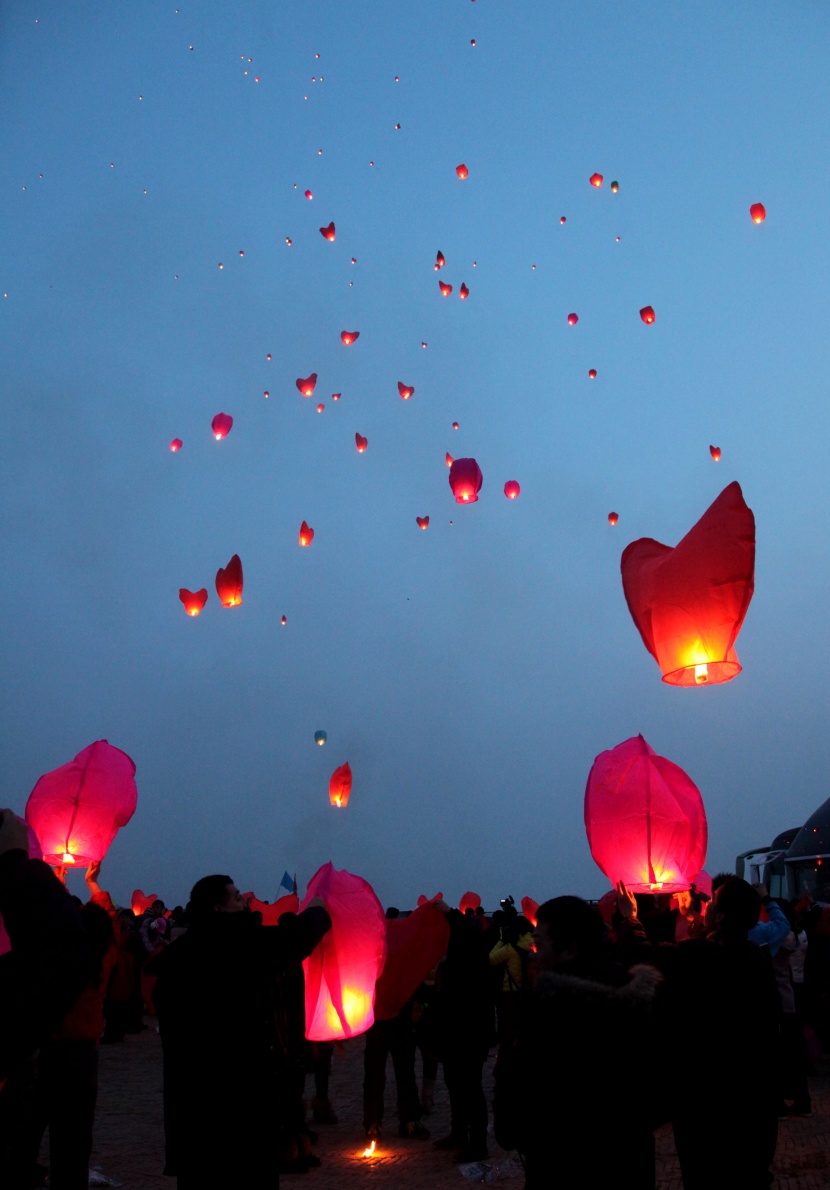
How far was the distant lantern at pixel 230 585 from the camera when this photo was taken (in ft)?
36.1

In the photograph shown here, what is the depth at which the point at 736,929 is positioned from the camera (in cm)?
308

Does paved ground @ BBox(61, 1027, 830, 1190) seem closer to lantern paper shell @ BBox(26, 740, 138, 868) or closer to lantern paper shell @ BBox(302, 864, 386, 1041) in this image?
lantern paper shell @ BBox(302, 864, 386, 1041)

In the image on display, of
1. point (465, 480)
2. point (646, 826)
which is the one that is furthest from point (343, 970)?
point (465, 480)

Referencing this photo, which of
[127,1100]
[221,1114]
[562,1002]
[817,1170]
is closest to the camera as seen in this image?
[562,1002]

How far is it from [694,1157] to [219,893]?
5.63ft

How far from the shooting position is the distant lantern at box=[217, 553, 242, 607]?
36.1 feet

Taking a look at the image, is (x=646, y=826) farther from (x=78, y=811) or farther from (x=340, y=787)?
(x=340, y=787)

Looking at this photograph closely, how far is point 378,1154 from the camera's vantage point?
20.4 feet

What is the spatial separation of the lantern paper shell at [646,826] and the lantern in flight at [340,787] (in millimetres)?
7968

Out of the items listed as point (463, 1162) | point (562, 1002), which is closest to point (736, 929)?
point (562, 1002)

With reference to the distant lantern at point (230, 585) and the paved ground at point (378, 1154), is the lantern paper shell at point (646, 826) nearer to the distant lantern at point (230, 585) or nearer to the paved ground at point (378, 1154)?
the paved ground at point (378, 1154)

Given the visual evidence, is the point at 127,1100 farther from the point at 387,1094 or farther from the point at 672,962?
the point at 672,962

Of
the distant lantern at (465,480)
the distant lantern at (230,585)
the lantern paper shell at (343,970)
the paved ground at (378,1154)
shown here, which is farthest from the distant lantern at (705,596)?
the distant lantern at (230,585)

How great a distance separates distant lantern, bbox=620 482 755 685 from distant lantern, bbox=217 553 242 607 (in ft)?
23.0
